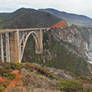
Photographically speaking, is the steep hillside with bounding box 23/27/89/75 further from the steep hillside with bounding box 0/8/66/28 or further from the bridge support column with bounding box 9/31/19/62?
the bridge support column with bounding box 9/31/19/62

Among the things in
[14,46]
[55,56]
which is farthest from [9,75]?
[55,56]

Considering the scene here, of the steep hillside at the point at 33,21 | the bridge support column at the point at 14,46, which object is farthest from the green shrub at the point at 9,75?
the steep hillside at the point at 33,21

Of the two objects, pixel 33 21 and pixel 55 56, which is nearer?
pixel 55 56

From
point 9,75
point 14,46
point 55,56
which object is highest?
point 14,46

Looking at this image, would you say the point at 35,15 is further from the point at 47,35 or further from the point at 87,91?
the point at 87,91

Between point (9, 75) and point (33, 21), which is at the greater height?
point (33, 21)

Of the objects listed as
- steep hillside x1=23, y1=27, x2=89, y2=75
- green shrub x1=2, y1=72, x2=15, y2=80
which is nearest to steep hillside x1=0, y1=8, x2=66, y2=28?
steep hillside x1=23, y1=27, x2=89, y2=75

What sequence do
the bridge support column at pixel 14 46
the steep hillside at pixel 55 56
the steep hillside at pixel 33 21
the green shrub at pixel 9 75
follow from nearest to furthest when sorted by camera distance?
the green shrub at pixel 9 75 < the bridge support column at pixel 14 46 < the steep hillside at pixel 55 56 < the steep hillside at pixel 33 21

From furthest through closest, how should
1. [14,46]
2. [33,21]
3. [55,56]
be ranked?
[33,21], [55,56], [14,46]

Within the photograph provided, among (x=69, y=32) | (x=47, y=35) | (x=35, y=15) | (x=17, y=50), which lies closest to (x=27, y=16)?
(x=35, y=15)

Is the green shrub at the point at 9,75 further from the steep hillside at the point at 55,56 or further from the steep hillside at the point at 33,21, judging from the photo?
the steep hillside at the point at 33,21

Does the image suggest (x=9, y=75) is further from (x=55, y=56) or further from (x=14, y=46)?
(x=55, y=56)
